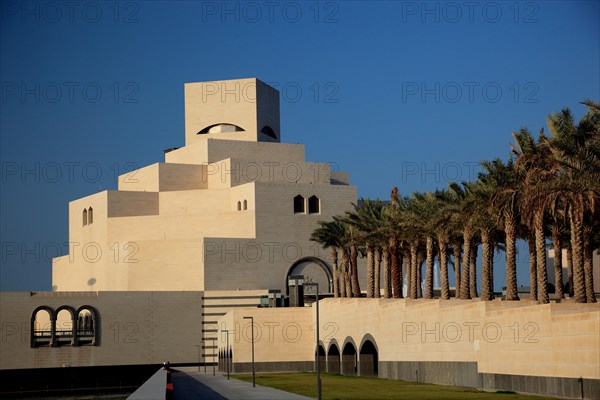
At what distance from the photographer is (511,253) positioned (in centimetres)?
4556

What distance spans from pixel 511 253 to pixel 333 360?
1111 inches

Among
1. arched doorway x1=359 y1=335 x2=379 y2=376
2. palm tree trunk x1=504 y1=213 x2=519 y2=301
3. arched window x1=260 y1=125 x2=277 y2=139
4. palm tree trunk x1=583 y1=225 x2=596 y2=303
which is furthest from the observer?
arched window x1=260 y1=125 x2=277 y2=139

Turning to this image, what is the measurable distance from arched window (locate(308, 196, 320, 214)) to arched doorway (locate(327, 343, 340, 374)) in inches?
867

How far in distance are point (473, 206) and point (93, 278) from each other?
56274 millimetres

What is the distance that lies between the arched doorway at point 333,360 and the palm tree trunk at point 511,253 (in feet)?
84.4

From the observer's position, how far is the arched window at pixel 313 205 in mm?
91625

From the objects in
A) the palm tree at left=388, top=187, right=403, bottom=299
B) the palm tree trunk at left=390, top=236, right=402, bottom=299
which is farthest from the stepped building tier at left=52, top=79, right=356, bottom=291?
the palm tree trunk at left=390, top=236, right=402, bottom=299

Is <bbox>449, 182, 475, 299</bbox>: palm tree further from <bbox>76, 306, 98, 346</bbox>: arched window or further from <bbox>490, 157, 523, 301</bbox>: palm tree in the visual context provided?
<bbox>76, 306, 98, 346</bbox>: arched window

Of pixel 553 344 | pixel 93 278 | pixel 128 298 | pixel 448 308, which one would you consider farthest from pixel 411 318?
pixel 93 278

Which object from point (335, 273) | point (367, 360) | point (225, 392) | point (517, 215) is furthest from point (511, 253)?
point (335, 273)

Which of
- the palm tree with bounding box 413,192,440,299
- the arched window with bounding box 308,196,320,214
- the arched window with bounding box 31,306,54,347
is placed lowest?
the arched window with bounding box 31,306,54,347

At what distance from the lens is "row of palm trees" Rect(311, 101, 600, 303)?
37.9m

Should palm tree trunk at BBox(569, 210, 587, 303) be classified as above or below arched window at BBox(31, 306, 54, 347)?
above

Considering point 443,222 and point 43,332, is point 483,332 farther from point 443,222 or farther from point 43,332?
point 43,332
